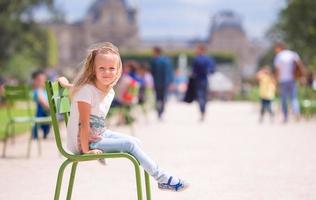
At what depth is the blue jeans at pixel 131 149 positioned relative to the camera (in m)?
5.41

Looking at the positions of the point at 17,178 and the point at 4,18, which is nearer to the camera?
the point at 17,178

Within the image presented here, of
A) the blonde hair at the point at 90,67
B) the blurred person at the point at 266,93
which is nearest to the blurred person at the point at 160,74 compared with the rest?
the blurred person at the point at 266,93

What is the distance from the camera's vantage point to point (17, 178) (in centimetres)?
806

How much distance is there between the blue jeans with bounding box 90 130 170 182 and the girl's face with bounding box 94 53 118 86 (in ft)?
1.23

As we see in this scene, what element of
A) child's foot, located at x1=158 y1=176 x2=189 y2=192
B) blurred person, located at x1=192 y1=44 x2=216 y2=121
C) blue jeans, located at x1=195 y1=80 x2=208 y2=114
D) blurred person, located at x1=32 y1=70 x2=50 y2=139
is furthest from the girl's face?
blue jeans, located at x1=195 y1=80 x2=208 y2=114

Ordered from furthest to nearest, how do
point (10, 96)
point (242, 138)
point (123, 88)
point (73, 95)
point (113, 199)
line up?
1. point (123, 88)
2. point (242, 138)
3. point (10, 96)
4. point (113, 199)
5. point (73, 95)

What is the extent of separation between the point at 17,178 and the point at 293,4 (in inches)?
1405

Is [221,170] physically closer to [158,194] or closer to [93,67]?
[158,194]

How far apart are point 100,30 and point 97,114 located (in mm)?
146553

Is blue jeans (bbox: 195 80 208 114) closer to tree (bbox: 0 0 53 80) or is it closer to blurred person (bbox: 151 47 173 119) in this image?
blurred person (bbox: 151 47 173 119)

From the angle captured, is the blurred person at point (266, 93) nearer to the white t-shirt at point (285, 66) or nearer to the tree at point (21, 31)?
the white t-shirt at point (285, 66)

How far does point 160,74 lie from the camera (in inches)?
798

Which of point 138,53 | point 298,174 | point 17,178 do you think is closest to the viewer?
point 17,178

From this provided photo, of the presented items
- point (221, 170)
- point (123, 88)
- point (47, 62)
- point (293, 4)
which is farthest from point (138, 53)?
point (221, 170)
